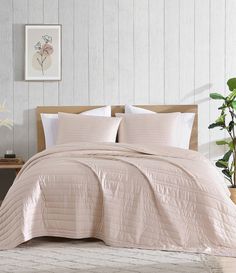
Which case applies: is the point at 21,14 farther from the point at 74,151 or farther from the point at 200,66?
the point at 74,151

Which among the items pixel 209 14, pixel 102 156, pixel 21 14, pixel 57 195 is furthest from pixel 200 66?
pixel 57 195

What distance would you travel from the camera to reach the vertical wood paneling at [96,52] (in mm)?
6730

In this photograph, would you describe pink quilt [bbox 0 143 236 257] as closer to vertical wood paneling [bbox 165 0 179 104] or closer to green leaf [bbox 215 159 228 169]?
green leaf [bbox 215 159 228 169]

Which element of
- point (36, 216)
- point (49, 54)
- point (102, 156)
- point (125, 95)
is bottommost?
point (36, 216)

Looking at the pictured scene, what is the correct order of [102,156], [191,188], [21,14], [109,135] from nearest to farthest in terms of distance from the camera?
[191,188] → [102,156] → [109,135] → [21,14]

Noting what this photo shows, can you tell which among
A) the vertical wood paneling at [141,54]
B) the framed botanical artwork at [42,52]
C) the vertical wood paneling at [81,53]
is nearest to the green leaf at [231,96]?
the vertical wood paneling at [141,54]

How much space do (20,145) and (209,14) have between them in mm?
2376

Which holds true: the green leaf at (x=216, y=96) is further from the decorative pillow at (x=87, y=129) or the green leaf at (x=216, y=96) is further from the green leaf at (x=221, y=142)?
the decorative pillow at (x=87, y=129)

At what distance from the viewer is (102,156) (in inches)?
188

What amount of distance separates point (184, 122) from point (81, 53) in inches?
50.0

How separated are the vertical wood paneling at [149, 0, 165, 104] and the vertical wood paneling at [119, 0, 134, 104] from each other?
0.20 metres

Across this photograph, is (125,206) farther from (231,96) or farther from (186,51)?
(186,51)

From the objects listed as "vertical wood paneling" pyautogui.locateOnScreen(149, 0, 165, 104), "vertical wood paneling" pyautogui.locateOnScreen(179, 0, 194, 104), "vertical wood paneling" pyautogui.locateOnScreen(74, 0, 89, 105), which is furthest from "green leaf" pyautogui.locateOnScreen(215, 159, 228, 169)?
"vertical wood paneling" pyautogui.locateOnScreen(74, 0, 89, 105)

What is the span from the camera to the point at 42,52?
6.70 m
